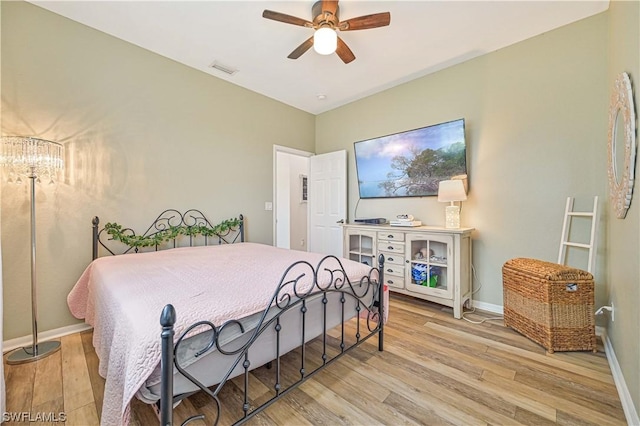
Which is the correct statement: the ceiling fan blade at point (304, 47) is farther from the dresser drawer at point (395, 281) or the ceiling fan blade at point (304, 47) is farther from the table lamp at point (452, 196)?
the dresser drawer at point (395, 281)

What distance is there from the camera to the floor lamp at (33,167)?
77.7 inches

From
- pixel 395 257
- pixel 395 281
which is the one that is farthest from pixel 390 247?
pixel 395 281

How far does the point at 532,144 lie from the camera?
2.66 metres

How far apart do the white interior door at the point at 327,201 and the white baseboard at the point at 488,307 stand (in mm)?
1911

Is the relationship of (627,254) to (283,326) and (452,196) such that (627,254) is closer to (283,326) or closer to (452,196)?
(452,196)

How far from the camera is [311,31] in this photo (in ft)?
8.61

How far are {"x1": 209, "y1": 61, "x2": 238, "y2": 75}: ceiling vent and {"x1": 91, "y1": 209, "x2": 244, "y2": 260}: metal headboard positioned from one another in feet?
5.84

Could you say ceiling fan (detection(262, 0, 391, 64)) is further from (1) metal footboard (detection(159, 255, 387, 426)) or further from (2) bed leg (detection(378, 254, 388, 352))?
(2) bed leg (detection(378, 254, 388, 352))

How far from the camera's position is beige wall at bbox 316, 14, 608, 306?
2381 mm

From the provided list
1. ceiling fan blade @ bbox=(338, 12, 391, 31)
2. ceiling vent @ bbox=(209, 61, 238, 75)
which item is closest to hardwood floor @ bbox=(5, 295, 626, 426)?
ceiling fan blade @ bbox=(338, 12, 391, 31)

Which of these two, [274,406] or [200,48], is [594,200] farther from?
[200,48]

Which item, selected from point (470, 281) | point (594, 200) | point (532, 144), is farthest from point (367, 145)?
point (594, 200)

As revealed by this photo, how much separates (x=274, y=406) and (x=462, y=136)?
3.11 metres

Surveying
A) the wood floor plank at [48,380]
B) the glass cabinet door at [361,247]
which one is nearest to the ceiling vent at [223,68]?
the glass cabinet door at [361,247]
